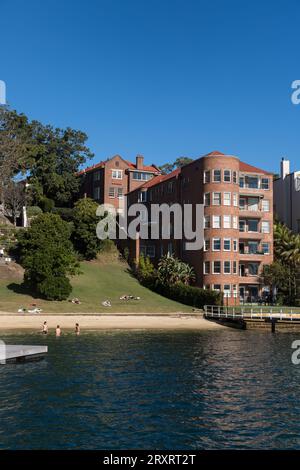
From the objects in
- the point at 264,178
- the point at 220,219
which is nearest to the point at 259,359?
the point at 220,219

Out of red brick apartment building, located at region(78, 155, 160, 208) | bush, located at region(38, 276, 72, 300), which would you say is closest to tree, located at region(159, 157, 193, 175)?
red brick apartment building, located at region(78, 155, 160, 208)

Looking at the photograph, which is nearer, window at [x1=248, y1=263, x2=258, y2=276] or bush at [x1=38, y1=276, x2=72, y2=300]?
bush at [x1=38, y1=276, x2=72, y2=300]

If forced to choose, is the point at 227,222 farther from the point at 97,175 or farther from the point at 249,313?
the point at 97,175

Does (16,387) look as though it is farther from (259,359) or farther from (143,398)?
(259,359)

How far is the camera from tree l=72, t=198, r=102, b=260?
92.2 meters

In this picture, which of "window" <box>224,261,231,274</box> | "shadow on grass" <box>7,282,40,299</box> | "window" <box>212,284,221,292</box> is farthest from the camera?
"window" <box>224,261,231,274</box>

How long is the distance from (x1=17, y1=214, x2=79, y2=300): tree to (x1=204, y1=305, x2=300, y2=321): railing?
18809 mm

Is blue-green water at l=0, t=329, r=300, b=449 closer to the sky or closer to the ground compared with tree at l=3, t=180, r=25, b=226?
closer to the ground

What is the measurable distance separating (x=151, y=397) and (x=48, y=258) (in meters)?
45.1

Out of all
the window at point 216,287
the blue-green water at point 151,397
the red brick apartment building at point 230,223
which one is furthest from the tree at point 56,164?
the blue-green water at point 151,397

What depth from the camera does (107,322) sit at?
60.4 meters

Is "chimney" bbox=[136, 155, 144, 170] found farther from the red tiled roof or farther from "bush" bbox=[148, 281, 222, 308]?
"bush" bbox=[148, 281, 222, 308]

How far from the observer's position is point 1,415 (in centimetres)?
2464
